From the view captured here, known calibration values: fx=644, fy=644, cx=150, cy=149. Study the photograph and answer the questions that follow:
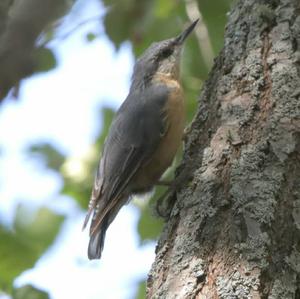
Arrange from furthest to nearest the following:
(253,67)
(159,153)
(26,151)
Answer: (26,151)
(159,153)
(253,67)

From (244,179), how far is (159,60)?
225 centimetres

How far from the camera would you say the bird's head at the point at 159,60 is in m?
4.42

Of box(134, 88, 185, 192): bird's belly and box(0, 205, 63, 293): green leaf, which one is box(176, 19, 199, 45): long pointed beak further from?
box(0, 205, 63, 293): green leaf

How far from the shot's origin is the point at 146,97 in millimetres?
4012

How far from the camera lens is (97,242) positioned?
3379mm

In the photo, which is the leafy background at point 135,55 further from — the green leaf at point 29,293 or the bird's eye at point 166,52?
the bird's eye at point 166,52

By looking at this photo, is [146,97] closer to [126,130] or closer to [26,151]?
[126,130]

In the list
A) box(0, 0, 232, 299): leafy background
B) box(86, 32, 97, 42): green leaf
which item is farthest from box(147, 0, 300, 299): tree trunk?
box(86, 32, 97, 42): green leaf

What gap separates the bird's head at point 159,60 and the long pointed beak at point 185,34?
0.03 metres

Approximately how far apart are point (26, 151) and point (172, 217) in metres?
3.58

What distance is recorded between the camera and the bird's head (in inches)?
174

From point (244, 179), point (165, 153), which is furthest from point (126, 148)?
point (244, 179)

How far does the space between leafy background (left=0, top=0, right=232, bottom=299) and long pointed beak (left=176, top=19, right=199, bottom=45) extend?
53 millimetres

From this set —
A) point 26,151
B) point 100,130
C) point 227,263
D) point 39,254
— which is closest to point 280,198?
point 227,263
